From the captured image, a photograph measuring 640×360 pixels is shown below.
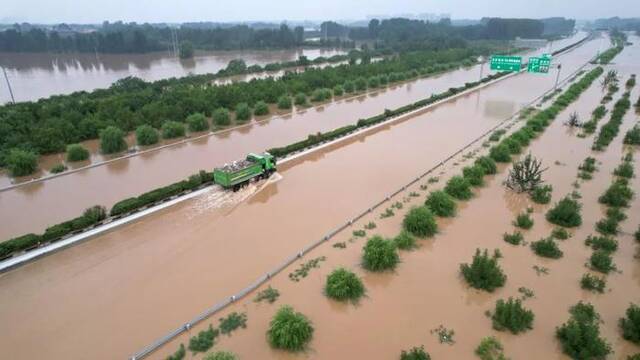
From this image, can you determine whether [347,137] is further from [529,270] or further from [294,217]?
[529,270]

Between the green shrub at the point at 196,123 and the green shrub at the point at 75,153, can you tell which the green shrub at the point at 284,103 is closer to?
the green shrub at the point at 196,123

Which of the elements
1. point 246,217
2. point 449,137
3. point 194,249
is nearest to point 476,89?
point 449,137

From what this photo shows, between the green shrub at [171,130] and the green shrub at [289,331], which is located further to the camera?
the green shrub at [171,130]

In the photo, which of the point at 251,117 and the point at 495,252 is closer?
the point at 495,252

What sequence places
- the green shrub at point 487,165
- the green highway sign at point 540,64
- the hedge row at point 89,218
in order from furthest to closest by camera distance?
the green highway sign at point 540,64 < the green shrub at point 487,165 < the hedge row at point 89,218

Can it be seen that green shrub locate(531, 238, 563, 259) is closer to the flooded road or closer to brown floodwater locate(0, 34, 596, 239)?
brown floodwater locate(0, 34, 596, 239)

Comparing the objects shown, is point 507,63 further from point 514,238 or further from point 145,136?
point 145,136

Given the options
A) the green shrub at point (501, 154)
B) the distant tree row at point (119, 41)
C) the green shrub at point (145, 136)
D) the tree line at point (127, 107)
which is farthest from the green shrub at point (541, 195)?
the distant tree row at point (119, 41)
